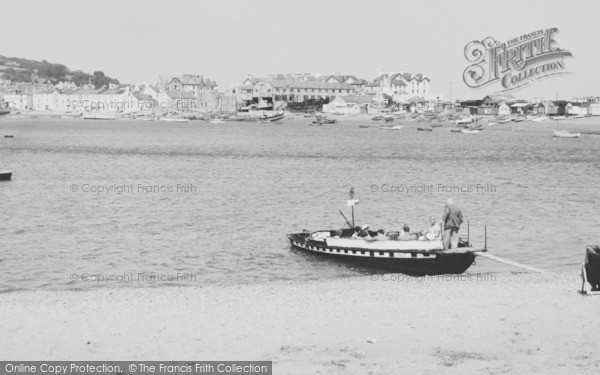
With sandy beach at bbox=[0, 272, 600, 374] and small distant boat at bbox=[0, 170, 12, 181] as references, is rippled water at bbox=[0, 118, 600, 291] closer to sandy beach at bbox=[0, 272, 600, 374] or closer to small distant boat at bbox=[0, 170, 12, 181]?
small distant boat at bbox=[0, 170, 12, 181]

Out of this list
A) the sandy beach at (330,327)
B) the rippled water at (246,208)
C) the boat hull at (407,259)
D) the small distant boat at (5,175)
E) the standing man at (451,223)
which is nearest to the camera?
the sandy beach at (330,327)

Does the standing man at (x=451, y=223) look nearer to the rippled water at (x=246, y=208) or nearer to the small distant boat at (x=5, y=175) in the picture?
the rippled water at (x=246, y=208)

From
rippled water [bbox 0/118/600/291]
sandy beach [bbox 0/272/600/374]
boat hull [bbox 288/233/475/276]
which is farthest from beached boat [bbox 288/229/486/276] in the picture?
sandy beach [bbox 0/272/600/374]

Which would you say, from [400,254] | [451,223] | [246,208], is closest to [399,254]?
[400,254]

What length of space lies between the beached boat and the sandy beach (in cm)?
400

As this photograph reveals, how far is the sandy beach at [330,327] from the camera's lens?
564 inches

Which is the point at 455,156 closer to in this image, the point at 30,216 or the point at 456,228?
the point at 30,216

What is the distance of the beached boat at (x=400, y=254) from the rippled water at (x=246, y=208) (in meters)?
0.57

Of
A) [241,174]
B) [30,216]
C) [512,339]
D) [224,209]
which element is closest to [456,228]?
[512,339]

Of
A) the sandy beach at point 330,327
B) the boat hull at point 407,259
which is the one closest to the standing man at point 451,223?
the boat hull at point 407,259

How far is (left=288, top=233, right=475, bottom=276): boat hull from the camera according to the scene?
24781 millimetres

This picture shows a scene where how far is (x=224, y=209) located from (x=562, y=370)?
3223 centimetres

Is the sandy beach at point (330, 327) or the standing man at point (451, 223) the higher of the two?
the standing man at point (451, 223)

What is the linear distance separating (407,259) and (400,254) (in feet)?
0.88
